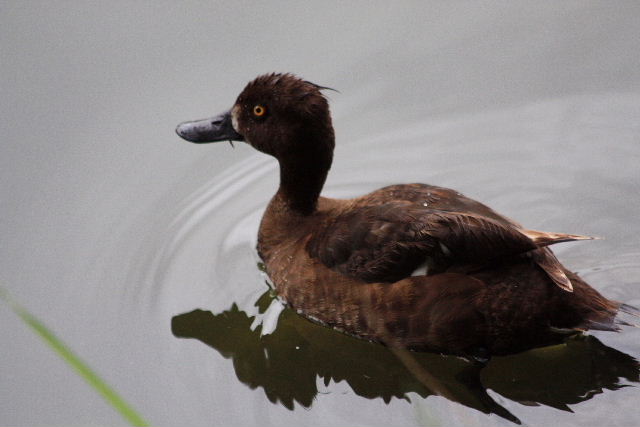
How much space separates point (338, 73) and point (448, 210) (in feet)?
7.47

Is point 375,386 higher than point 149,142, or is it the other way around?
point 149,142

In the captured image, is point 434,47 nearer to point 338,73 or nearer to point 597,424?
point 338,73

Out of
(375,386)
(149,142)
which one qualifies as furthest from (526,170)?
(149,142)

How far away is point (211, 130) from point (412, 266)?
1555 millimetres

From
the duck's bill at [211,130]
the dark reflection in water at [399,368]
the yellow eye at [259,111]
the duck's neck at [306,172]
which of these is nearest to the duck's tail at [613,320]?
the dark reflection in water at [399,368]

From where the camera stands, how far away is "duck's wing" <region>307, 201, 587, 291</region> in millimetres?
4109

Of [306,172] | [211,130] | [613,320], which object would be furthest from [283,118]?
[613,320]

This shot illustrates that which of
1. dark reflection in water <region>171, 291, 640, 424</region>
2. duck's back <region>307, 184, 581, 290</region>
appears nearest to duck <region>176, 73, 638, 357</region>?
duck's back <region>307, 184, 581, 290</region>

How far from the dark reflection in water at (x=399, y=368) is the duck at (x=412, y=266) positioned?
12 centimetres

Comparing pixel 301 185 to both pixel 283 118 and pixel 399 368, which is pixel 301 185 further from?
pixel 399 368

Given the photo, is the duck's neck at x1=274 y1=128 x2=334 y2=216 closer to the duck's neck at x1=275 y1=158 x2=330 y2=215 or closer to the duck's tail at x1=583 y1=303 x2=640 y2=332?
the duck's neck at x1=275 y1=158 x2=330 y2=215

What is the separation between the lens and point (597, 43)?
6.37m

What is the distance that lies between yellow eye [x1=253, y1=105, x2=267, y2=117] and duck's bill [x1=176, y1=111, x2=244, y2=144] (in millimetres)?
277

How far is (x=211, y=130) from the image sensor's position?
16.9 ft
